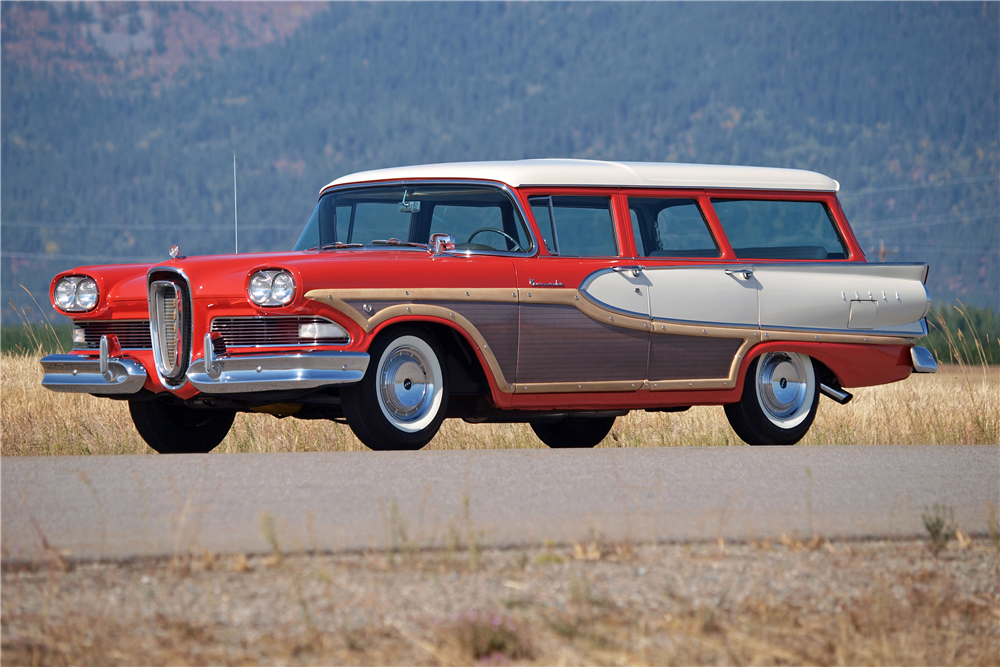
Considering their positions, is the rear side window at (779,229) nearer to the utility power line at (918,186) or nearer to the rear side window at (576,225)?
the rear side window at (576,225)

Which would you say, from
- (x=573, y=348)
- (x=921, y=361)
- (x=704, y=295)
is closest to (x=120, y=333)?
(x=573, y=348)

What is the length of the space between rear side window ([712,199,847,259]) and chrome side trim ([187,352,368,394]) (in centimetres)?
336

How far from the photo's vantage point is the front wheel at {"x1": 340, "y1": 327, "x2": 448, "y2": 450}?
762 centimetres

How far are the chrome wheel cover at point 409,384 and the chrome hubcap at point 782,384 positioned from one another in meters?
2.63

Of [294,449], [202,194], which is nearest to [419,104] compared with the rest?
[202,194]

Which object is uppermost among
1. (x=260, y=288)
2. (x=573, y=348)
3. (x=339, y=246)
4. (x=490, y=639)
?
(x=339, y=246)

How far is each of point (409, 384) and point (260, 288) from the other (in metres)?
1.02

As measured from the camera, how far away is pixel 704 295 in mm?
9039

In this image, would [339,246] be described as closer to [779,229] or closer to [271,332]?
[271,332]

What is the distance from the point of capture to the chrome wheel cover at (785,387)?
9.47m

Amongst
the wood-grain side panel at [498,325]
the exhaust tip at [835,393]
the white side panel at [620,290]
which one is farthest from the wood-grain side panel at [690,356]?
the wood-grain side panel at [498,325]

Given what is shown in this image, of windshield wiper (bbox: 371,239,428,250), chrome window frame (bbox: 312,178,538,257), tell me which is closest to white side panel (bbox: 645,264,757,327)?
chrome window frame (bbox: 312,178,538,257)

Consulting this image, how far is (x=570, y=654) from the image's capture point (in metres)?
4.18

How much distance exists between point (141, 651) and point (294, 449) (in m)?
5.49
